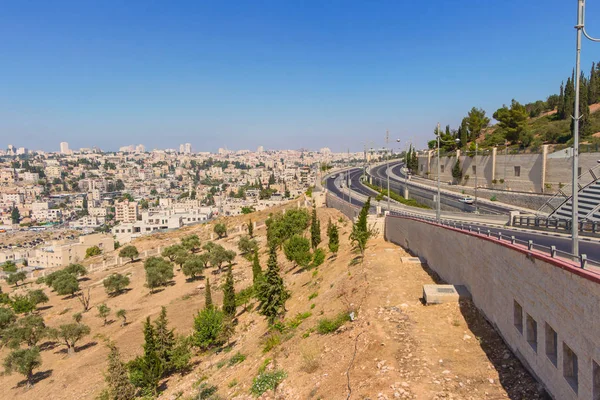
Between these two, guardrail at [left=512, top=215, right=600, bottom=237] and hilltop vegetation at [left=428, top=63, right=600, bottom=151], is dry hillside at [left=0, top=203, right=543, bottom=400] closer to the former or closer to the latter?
guardrail at [left=512, top=215, right=600, bottom=237]

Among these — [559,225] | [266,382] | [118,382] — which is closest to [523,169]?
[559,225]

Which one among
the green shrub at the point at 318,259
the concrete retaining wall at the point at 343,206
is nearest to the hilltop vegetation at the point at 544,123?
the concrete retaining wall at the point at 343,206

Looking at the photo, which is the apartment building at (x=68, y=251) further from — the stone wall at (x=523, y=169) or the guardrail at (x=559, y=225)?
the guardrail at (x=559, y=225)

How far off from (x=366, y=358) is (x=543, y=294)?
18.5 ft

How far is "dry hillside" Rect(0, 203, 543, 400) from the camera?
35.3ft

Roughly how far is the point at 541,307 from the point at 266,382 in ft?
30.1

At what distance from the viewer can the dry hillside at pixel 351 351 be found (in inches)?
424

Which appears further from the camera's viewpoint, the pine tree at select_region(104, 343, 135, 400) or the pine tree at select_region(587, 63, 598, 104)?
the pine tree at select_region(587, 63, 598, 104)

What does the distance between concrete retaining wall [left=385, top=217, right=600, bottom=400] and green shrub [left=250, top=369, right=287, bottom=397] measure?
25.6ft

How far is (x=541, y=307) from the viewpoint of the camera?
959 centimetres

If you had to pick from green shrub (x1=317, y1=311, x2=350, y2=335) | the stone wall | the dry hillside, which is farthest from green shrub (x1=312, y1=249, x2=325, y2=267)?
the stone wall

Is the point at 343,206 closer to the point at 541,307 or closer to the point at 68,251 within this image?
the point at 541,307

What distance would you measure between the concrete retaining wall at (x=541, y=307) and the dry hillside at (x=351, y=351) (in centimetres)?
74

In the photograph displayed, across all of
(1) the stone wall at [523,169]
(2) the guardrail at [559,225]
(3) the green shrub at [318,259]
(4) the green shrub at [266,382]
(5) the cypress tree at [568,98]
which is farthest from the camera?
(5) the cypress tree at [568,98]
